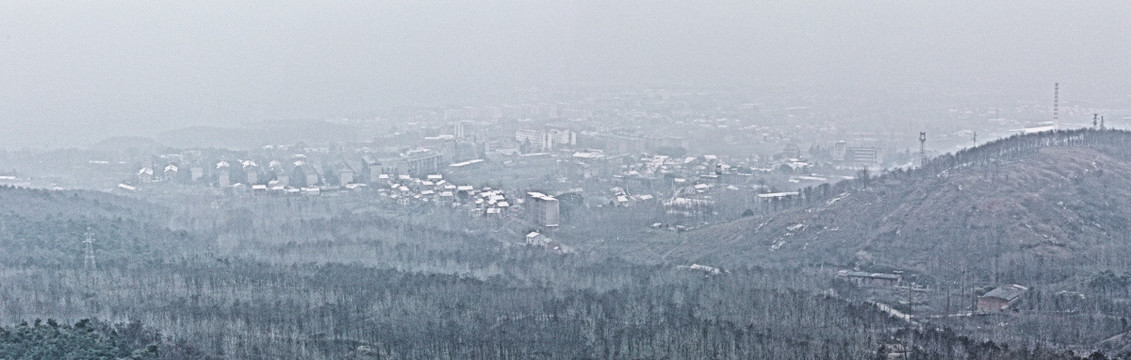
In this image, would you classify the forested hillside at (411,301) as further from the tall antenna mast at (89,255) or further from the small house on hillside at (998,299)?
the small house on hillside at (998,299)

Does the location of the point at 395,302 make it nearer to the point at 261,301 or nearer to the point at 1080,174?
the point at 261,301

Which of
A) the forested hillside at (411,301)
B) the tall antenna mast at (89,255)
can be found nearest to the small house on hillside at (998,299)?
the forested hillside at (411,301)

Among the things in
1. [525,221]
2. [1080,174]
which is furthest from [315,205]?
[1080,174]

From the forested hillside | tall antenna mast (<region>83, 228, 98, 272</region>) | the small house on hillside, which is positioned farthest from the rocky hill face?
tall antenna mast (<region>83, 228, 98, 272</region>)

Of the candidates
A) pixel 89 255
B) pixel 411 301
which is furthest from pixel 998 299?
pixel 89 255

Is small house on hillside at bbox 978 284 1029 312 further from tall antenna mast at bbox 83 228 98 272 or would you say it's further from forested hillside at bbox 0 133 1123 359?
tall antenna mast at bbox 83 228 98 272
